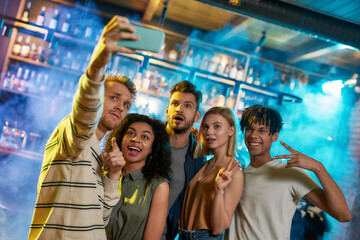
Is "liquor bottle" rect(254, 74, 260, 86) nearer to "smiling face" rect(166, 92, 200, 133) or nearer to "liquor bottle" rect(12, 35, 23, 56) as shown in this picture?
"smiling face" rect(166, 92, 200, 133)

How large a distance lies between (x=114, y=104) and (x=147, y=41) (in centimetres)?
74

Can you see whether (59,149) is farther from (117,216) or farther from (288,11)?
(288,11)

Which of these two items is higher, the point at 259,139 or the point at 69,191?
the point at 259,139

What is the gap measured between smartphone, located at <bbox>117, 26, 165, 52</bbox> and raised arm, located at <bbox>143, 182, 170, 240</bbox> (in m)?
1.05

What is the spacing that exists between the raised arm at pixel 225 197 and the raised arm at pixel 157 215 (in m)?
0.29

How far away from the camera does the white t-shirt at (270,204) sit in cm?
168

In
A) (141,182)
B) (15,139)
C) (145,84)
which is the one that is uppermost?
(145,84)

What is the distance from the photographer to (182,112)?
237cm

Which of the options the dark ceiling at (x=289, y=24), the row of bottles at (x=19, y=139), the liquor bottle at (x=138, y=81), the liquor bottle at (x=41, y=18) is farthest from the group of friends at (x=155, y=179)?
the liquor bottle at (x=41, y=18)

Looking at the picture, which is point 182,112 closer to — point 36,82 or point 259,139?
point 259,139

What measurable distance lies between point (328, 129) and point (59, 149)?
5.47m

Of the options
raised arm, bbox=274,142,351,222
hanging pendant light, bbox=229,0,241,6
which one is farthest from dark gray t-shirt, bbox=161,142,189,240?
hanging pendant light, bbox=229,0,241,6

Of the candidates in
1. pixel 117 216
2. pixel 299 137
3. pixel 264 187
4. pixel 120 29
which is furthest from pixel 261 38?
pixel 120 29

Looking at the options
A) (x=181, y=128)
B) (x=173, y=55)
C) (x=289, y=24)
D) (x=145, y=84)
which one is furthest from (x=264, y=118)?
(x=173, y=55)
